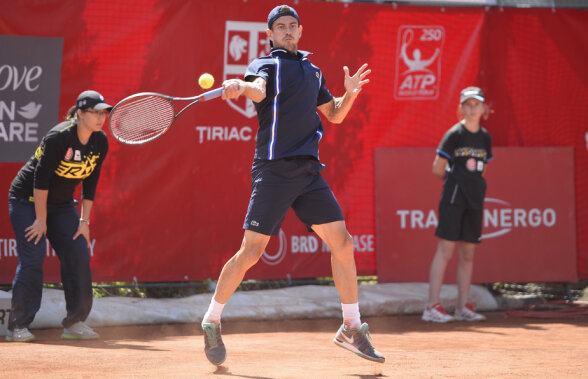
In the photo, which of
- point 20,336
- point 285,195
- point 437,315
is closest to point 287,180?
point 285,195

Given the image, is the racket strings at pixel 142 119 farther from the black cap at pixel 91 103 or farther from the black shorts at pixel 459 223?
the black shorts at pixel 459 223

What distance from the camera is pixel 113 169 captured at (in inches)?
297

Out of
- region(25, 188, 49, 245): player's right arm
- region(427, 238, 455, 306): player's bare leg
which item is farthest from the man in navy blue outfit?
region(427, 238, 455, 306): player's bare leg

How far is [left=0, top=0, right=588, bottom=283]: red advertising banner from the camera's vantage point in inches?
294

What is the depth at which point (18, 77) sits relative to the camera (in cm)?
730

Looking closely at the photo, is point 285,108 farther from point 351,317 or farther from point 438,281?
point 438,281

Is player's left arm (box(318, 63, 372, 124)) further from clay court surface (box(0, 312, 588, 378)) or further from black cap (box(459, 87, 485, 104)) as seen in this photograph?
black cap (box(459, 87, 485, 104))

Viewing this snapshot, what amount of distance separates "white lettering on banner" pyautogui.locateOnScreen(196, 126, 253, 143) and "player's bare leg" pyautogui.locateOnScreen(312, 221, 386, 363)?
2.93m

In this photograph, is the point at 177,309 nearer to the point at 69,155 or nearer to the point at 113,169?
the point at 113,169

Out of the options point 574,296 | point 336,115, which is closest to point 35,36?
point 336,115

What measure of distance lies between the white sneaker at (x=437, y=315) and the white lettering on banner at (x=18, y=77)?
4.00 meters

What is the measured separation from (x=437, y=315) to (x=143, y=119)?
371cm

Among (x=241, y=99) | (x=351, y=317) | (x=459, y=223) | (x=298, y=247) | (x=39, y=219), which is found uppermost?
(x=241, y=99)

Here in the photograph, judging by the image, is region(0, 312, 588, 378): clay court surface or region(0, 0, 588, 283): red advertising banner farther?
region(0, 0, 588, 283): red advertising banner
